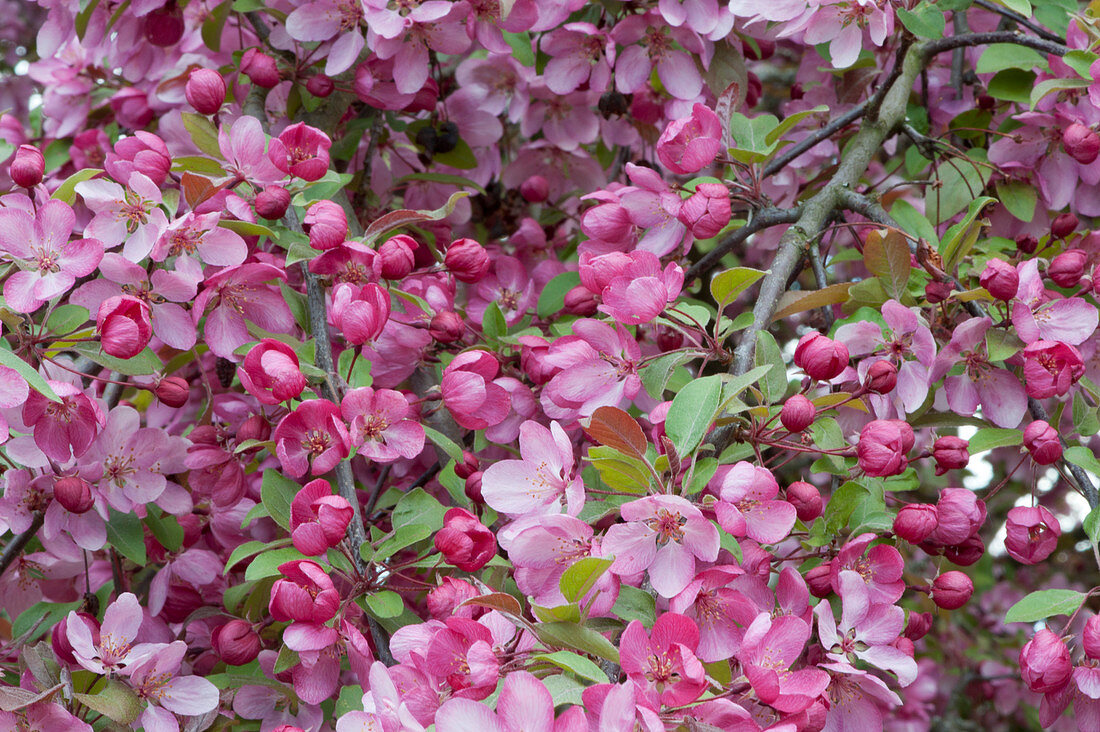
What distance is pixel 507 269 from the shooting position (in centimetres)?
195

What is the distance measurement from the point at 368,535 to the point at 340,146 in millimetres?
876

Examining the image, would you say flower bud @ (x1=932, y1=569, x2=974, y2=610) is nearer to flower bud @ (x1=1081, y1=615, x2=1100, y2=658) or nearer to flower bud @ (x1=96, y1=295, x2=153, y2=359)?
flower bud @ (x1=1081, y1=615, x2=1100, y2=658)

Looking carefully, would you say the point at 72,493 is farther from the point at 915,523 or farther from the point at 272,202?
the point at 915,523

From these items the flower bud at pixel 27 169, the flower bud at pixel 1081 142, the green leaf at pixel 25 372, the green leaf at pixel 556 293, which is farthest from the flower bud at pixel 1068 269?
the flower bud at pixel 27 169

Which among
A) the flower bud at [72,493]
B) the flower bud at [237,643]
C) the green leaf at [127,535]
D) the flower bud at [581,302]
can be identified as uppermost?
the flower bud at [581,302]

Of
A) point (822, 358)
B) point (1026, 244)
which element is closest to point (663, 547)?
point (822, 358)

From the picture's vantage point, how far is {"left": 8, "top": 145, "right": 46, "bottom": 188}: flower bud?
1410 millimetres

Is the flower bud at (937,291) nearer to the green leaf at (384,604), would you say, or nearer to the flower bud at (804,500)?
the flower bud at (804,500)

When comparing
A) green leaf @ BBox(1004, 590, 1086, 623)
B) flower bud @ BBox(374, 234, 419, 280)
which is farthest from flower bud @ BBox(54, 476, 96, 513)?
green leaf @ BBox(1004, 590, 1086, 623)

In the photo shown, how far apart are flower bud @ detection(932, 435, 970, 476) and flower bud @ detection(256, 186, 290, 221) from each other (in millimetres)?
972

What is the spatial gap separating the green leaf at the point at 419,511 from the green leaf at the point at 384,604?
0.11 m

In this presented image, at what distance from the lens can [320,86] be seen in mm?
1808

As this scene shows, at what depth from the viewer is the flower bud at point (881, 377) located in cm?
127

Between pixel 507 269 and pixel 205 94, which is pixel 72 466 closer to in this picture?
pixel 205 94
